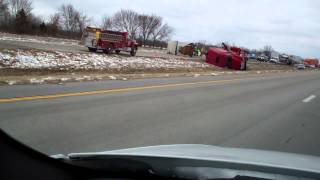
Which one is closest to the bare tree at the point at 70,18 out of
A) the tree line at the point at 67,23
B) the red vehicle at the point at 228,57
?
the tree line at the point at 67,23

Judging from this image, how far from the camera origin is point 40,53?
95.9 ft

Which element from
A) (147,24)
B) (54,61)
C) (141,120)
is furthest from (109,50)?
(147,24)

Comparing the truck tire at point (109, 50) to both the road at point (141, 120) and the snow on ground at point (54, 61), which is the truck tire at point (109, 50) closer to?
the snow on ground at point (54, 61)

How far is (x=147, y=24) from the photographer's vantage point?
147 metres

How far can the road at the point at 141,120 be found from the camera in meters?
8.55

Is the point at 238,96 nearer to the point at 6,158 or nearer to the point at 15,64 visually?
the point at 15,64

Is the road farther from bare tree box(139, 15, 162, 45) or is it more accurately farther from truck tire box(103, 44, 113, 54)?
bare tree box(139, 15, 162, 45)

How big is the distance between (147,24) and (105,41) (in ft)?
345

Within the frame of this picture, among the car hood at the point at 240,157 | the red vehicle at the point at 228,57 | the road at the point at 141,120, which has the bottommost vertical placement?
the red vehicle at the point at 228,57

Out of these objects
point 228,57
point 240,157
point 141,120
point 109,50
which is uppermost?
point 240,157

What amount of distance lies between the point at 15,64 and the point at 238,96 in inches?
431

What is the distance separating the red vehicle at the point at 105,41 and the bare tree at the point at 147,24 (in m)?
102

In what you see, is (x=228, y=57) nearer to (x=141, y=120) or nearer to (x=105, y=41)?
(x=105, y=41)

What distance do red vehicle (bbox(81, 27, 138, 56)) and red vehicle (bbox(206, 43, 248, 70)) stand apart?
9.84m
